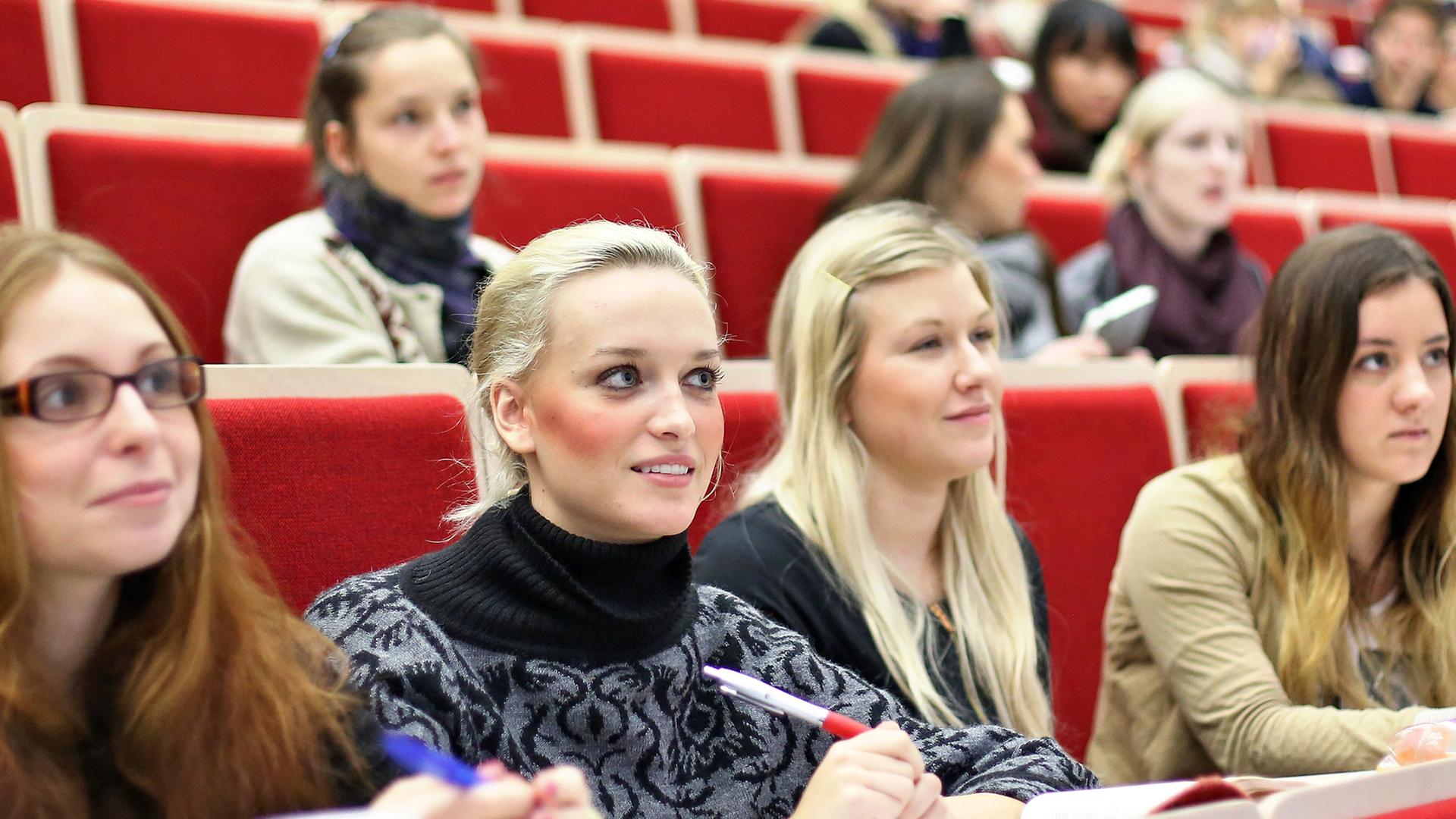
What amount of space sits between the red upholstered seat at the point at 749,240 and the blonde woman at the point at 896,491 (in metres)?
0.39

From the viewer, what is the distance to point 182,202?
1098mm

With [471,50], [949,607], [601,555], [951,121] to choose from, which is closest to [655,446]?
[601,555]

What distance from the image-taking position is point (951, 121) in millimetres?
1428

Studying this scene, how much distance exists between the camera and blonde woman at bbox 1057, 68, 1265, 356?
1.51m

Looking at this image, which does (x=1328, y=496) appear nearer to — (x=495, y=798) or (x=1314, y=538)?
(x=1314, y=538)

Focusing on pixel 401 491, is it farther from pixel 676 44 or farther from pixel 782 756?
pixel 676 44

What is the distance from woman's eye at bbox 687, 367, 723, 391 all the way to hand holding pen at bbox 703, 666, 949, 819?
129 mm

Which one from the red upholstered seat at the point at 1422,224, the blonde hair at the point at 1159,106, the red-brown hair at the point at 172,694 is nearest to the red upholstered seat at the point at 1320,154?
the red upholstered seat at the point at 1422,224

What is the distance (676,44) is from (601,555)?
4.02 ft

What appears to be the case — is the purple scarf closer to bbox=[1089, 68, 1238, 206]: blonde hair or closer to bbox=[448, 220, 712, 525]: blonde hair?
bbox=[1089, 68, 1238, 206]: blonde hair

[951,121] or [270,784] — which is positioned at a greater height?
[951,121]

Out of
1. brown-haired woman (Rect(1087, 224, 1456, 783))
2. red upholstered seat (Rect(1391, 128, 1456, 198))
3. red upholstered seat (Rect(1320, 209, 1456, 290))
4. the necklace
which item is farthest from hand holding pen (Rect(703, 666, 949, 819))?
red upholstered seat (Rect(1391, 128, 1456, 198))

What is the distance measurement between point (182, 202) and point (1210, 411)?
76 cm

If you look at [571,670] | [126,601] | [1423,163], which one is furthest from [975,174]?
[1423,163]
